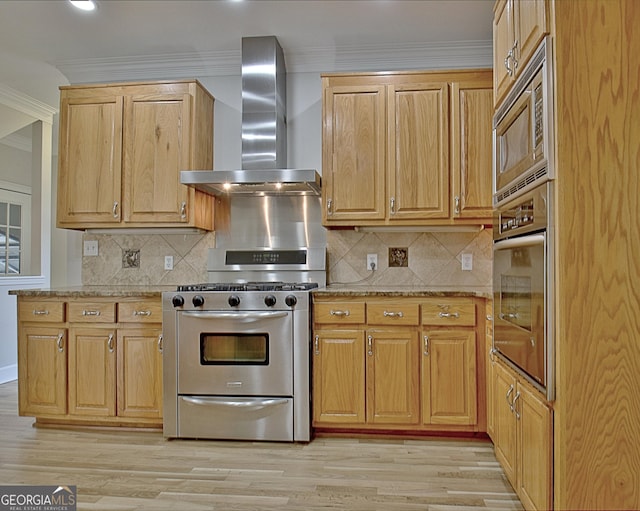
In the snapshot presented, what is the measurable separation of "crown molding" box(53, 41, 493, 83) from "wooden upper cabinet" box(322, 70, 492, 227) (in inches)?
16.1

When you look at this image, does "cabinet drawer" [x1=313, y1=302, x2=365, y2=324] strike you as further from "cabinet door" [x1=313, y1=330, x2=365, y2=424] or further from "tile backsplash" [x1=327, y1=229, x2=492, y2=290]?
→ "tile backsplash" [x1=327, y1=229, x2=492, y2=290]

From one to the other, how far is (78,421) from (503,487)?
257 centimetres

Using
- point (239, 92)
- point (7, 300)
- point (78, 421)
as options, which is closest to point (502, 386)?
point (78, 421)

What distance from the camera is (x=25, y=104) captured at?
457cm

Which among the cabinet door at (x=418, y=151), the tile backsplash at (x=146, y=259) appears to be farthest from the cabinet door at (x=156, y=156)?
the cabinet door at (x=418, y=151)

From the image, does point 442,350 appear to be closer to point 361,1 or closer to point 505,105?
point 505,105

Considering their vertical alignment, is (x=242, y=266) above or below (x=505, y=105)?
below

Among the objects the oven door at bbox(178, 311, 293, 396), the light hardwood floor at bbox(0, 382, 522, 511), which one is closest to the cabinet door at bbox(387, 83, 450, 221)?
the oven door at bbox(178, 311, 293, 396)

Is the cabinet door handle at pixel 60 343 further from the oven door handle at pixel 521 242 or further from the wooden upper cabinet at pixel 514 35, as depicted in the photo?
the wooden upper cabinet at pixel 514 35

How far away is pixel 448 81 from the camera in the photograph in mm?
3227

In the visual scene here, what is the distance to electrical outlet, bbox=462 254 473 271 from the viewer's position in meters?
3.51

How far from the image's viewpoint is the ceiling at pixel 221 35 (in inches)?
118

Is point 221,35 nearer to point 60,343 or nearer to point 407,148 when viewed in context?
point 407,148

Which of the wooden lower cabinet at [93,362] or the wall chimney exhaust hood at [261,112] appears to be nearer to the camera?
the wooden lower cabinet at [93,362]
